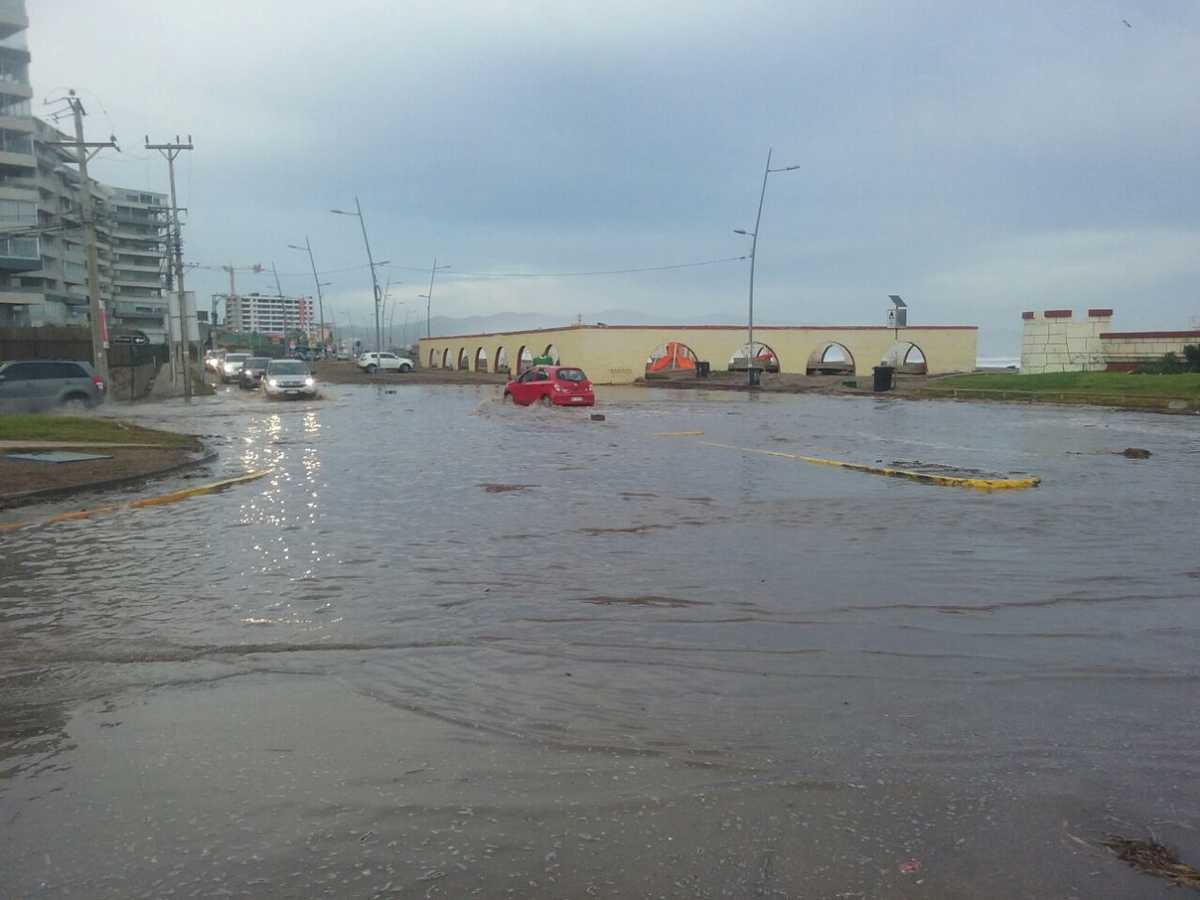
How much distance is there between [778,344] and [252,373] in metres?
33.0

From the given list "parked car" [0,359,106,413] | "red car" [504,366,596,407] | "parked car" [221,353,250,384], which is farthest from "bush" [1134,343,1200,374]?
"parked car" [221,353,250,384]

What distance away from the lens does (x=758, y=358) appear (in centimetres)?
6488

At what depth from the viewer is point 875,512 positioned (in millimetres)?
11562

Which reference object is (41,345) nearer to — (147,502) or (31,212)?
(31,212)

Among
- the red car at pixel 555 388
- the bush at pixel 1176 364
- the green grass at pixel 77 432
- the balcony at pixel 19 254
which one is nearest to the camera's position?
the green grass at pixel 77 432

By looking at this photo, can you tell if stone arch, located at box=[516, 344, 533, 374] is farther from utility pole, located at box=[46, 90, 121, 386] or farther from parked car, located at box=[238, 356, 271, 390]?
utility pole, located at box=[46, 90, 121, 386]

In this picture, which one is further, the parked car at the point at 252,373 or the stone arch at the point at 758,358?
the stone arch at the point at 758,358

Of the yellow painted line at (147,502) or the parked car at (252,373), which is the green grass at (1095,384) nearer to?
the yellow painted line at (147,502)

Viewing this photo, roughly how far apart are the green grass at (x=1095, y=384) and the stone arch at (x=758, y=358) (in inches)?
743

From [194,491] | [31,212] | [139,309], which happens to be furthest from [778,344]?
[139,309]

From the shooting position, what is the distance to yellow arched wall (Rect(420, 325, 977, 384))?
206 feet

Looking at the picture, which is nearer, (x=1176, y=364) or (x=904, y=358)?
(x=1176, y=364)

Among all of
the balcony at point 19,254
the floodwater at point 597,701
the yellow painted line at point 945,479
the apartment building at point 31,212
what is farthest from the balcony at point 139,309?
the floodwater at point 597,701

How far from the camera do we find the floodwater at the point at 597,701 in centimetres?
350
